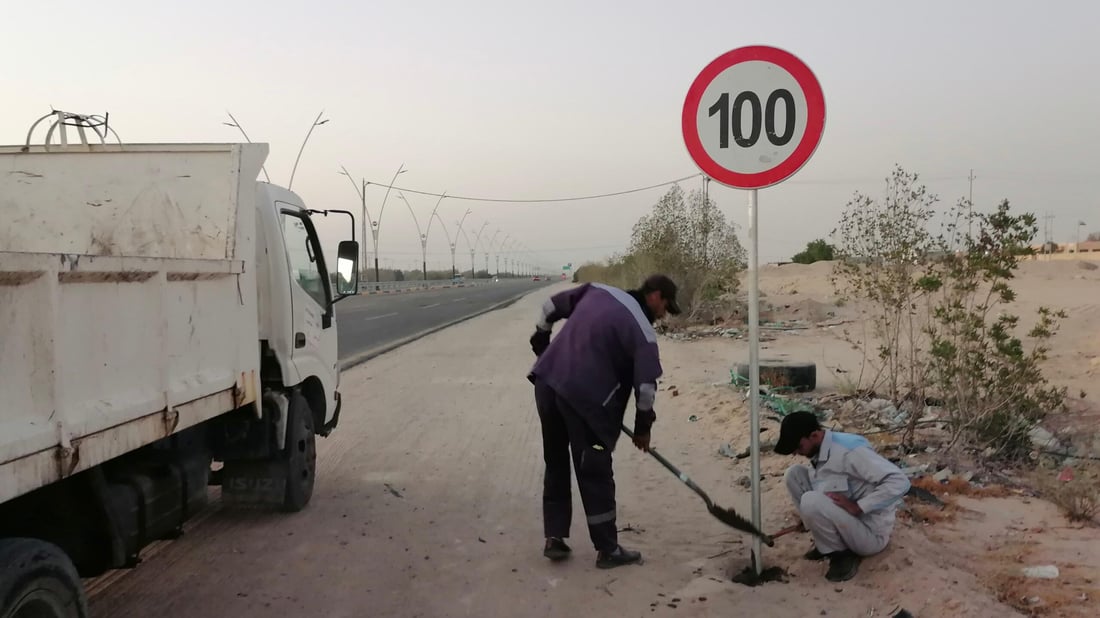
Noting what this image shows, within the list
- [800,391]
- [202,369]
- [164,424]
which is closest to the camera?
[164,424]

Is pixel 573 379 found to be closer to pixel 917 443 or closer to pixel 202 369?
pixel 202 369

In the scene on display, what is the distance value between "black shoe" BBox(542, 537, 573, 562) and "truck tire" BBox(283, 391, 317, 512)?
70.9 inches

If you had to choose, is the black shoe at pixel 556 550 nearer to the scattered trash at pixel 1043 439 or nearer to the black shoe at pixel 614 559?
the black shoe at pixel 614 559

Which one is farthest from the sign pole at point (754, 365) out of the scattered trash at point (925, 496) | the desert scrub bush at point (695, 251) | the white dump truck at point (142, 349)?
the desert scrub bush at point (695, 251)

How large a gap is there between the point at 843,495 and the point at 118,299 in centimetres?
344

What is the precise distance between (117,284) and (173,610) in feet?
5.78

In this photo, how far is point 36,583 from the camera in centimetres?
248

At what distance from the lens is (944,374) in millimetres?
6180

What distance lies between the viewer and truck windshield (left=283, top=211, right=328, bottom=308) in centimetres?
529

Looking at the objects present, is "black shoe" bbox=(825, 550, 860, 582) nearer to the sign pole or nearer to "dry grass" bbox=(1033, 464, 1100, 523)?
the sign pole

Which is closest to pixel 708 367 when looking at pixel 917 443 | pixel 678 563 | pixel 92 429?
pixel 917 443

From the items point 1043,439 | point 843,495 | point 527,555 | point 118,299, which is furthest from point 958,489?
point 118,299

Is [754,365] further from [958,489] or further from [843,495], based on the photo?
[958,489]

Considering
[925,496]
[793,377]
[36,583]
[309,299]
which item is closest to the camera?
[36,583]
